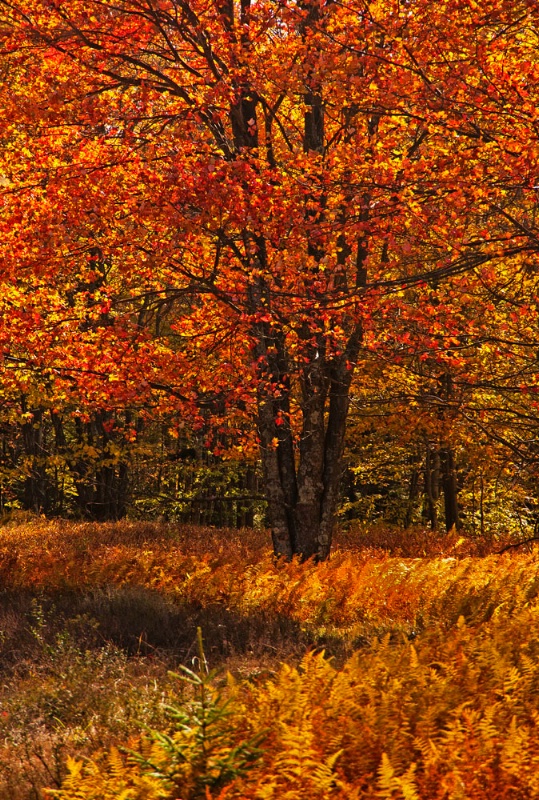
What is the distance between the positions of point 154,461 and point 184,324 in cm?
1248

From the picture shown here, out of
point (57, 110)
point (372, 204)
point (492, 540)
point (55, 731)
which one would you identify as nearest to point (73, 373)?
point (57, 110)

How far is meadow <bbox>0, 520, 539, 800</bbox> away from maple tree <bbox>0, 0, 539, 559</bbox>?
8.40 feet

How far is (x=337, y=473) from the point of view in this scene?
1311 centimetres

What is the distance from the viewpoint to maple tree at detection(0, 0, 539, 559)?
340 inches

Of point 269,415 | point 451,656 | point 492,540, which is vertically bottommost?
point 492,540

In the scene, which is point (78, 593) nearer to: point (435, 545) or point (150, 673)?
point (150, 673)

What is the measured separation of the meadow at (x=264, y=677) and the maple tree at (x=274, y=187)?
2.56m

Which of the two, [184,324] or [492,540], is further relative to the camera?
[492,540]

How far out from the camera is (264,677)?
6.69 meters

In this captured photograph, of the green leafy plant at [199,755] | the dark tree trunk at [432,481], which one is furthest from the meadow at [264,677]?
the dark tree trunk at [432,481]

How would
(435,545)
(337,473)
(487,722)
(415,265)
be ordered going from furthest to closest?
(435,545)
(337,473)
(415,265)
(487,722)

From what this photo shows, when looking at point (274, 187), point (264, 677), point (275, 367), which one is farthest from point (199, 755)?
point (275, 367)

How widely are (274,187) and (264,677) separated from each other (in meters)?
5.79

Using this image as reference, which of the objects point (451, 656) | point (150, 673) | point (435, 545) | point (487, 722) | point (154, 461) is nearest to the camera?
point (487, 722)
